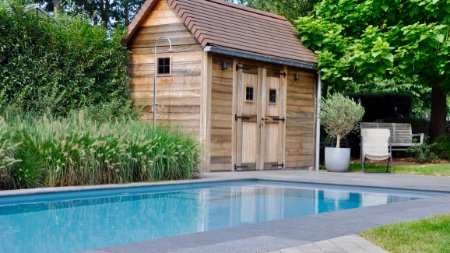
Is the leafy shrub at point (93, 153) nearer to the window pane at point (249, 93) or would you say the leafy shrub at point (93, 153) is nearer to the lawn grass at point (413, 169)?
the window pane at point (249, 93)

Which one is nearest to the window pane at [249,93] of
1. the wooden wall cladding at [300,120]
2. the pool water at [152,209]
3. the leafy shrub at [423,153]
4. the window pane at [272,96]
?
the window pane at [272,96]

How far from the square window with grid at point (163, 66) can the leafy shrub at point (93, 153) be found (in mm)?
2387

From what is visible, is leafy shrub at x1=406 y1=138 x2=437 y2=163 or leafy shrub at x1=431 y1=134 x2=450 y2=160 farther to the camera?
leafy shrub at x1=431 y1=134 x2=450 y2=160

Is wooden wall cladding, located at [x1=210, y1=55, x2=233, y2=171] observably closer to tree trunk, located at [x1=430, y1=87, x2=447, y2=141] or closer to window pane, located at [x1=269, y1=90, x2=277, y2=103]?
window pane, located at [x1=269, y1=90, x2=277, y2=103]

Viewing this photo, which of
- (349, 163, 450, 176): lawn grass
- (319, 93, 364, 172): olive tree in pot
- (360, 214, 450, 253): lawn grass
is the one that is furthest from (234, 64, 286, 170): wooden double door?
(360, 214, 450, 253): lawn grass

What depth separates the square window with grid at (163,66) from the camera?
42.1ft

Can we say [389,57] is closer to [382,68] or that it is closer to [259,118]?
[382,68]

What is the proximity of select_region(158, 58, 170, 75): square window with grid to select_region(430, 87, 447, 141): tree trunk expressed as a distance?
7.88 meters

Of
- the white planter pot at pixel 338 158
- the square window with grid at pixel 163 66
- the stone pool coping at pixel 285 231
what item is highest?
the square window with grid at pixel 163 66

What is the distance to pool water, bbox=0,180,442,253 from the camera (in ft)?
19.0

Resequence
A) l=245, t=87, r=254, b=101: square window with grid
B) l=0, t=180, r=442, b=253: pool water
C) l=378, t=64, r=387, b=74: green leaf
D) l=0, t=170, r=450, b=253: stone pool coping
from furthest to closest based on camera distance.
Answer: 1. l=378, t=64, r=387, b=74: green leaf
2. l=245, t=87, r=254, b=101: square window with grid
3. l=0, t=180, r=442, b=253: pool water
4. l=0, t=170, r=450, b=253: stone pool coping

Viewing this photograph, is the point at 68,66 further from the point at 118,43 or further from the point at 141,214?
the point at 141,214

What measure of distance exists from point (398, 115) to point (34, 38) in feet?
41.4

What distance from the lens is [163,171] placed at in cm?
1019
